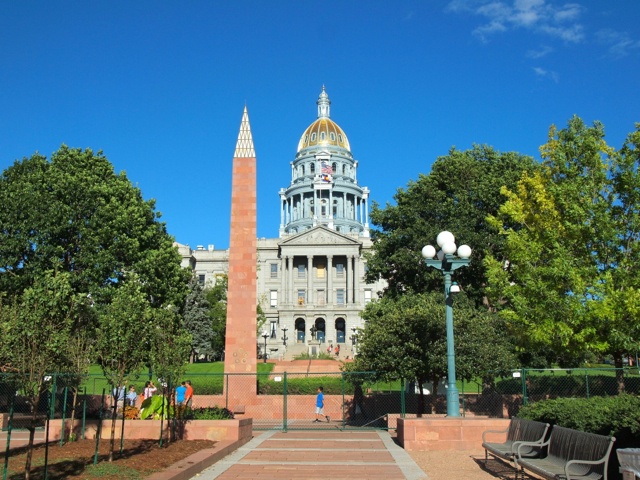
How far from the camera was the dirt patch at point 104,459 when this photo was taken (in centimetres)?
1056

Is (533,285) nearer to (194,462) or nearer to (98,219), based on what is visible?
(194,462)

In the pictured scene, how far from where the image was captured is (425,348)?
76.1ft

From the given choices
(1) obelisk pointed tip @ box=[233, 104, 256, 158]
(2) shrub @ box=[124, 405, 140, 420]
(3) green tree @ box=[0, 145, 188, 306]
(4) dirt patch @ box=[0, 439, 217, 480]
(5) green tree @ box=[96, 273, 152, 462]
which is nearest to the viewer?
(4) dirt patch @ box=[0, 439, 217, 480]

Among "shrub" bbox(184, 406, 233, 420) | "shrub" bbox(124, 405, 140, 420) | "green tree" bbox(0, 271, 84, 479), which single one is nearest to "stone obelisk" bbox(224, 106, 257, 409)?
"shrub" bbox(124, 405, 140, 420)

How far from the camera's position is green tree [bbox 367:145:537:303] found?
112 feet

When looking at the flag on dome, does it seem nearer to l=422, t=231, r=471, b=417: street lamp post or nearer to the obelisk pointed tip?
the obelisk pointed tip

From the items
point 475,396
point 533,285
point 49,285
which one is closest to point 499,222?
point 533,285

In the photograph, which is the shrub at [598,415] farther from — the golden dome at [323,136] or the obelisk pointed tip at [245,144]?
the golden dome at [323,136]

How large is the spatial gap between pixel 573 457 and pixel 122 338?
26.7ft

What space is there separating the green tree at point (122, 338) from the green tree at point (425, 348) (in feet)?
37.2

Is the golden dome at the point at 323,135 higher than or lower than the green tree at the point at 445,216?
higher

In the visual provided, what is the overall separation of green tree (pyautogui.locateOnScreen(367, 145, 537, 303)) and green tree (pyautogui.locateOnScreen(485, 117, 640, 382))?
9.80 m

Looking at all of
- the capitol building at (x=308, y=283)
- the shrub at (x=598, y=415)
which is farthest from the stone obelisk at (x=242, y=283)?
the capitol building at (x=308, y=283)

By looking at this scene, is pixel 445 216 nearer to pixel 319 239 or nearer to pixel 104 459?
pixel 104 459
